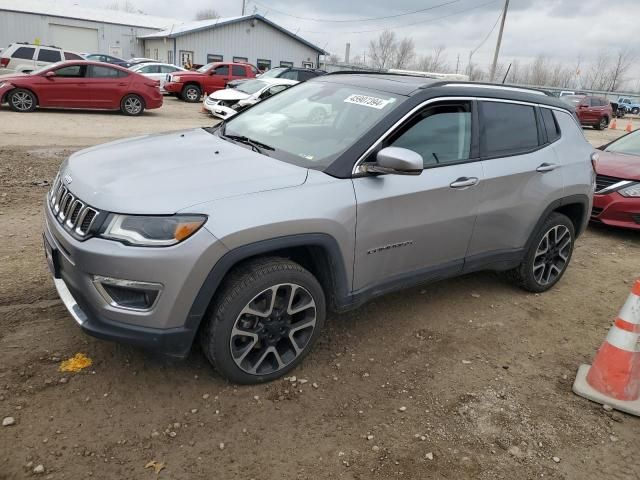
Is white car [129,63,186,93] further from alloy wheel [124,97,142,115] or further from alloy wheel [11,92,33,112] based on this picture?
alloy wheel [11,92,33,112]

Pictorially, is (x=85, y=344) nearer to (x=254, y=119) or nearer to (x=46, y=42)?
(x=254, y=119)

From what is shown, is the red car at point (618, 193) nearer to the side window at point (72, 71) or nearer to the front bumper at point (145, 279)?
the front bumper at point (145, 279)

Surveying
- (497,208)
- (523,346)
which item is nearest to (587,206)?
(497,208)

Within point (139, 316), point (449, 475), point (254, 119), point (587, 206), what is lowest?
point (449, 475)

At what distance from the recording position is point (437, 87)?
138 inches

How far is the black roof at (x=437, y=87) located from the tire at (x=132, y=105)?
11.6m

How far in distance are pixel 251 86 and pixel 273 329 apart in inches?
554

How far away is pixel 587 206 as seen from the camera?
468 cm

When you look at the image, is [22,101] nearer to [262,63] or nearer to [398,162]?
[398,162]

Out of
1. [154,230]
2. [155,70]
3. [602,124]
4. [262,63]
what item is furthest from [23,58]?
[602,124]

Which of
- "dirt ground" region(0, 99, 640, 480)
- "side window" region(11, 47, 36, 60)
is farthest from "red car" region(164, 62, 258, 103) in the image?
"dirt ground" region(0, 99, 640, 480)

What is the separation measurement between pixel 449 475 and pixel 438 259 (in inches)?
59.9

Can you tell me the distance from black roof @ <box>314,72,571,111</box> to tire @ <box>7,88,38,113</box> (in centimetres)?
1150

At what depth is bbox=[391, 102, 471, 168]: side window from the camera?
3338 mm
